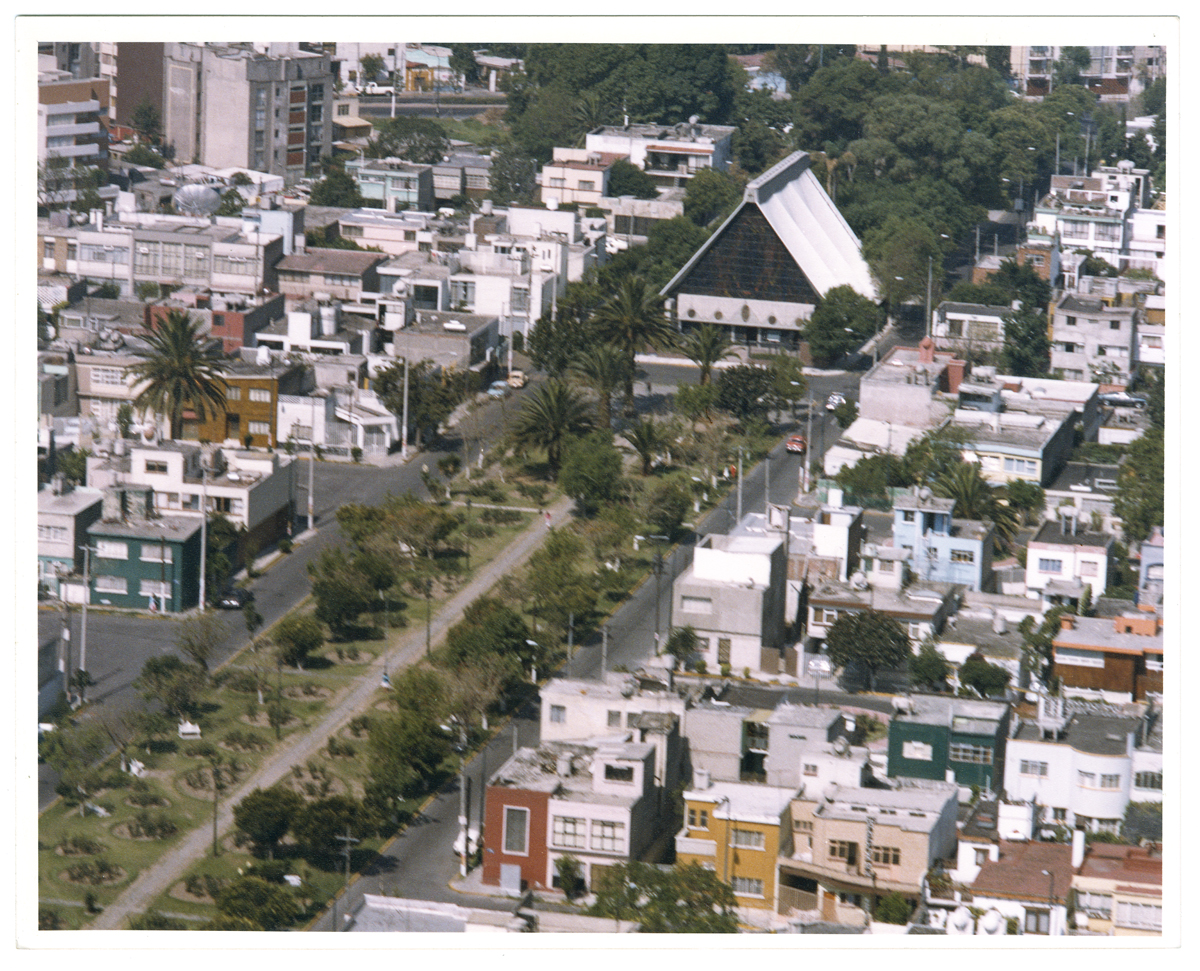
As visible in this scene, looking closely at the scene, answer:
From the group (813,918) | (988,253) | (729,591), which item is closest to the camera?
(813,918)

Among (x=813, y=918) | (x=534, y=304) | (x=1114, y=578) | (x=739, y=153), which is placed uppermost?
(x=739, y=153)

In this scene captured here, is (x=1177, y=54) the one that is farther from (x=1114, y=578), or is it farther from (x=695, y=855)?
(x=1114, y=578)

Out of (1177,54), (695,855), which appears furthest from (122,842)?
(1177,54)

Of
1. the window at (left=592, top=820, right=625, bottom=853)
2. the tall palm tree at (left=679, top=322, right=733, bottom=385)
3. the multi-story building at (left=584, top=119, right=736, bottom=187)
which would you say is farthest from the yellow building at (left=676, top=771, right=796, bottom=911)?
the multi-story building at (left=584, top=119, right=736, bottom=187)

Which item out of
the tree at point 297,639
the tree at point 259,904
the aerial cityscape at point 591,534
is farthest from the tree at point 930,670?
the tree at point 259,904

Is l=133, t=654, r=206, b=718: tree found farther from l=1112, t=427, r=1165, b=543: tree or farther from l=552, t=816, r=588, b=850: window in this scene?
l=1112, t=427, r=1165, b=543: tree

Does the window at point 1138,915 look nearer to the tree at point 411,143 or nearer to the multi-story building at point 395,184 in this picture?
the multi-story building at point 395,184

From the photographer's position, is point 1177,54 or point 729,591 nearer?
point 1177,54
